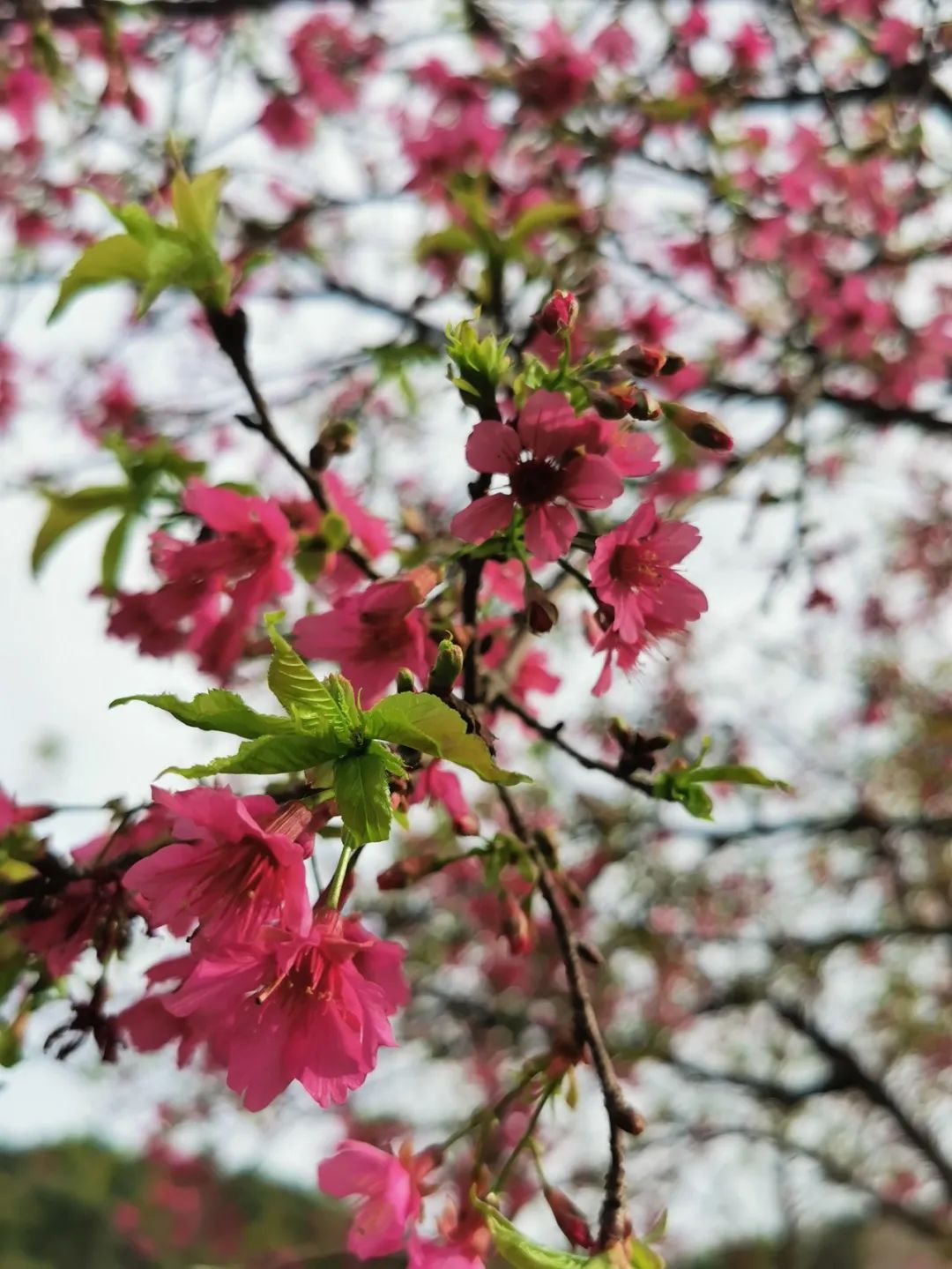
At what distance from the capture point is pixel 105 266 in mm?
1444

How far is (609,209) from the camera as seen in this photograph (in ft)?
12.1

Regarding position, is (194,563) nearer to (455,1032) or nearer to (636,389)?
(636,389)

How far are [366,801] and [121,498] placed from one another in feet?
3.60

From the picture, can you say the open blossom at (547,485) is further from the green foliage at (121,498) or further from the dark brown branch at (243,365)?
the green foliage at (121,498)

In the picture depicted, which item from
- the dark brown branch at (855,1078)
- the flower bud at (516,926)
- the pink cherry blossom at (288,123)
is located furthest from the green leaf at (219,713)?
the dark brown branch at (855,1078)

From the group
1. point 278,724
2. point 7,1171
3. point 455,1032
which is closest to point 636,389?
point 278,724

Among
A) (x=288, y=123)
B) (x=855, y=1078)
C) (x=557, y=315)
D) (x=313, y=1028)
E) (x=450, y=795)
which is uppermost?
(x=288, y=123)

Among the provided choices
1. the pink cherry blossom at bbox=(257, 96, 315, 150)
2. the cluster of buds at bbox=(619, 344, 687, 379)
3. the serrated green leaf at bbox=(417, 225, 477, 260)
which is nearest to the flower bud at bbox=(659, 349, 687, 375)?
the cluster of buds at bbox=(619, 344, 687, 379)

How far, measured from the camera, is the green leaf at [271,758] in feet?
2.86

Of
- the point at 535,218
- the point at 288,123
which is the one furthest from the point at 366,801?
the point at 288,123

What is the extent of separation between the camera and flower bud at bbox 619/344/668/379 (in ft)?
4.04

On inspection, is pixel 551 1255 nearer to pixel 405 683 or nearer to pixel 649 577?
pixel 405 683

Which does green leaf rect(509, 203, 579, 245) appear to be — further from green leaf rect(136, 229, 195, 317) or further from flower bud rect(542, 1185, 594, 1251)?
flower bud rect(542, 1185, 594, 1251)

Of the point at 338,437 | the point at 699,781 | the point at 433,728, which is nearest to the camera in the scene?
the point at 433,728
